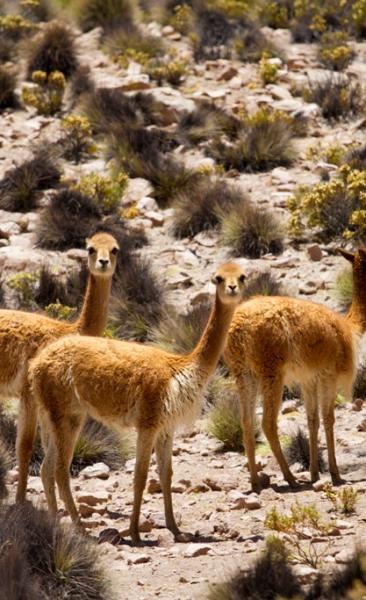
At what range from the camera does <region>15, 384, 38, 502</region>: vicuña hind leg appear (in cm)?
983

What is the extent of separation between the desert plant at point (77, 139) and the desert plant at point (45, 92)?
53.7 inches

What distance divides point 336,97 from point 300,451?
A: 33.9 ft

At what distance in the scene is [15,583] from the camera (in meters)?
7.22

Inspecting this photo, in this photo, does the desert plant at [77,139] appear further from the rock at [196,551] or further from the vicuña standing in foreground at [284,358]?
the rock at [196,551]

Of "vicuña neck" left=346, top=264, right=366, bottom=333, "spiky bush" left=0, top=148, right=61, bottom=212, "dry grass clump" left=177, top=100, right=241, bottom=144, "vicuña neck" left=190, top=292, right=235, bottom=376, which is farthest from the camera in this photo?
"dry grass clump" left=177, top=100, right=241, bottom=144

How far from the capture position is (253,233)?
54.0 feet

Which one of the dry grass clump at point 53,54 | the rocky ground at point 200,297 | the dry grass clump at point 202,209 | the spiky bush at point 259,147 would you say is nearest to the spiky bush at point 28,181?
the rocky ground at point 200,297

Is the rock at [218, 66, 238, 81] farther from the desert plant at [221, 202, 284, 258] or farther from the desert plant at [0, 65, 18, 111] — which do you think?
the desert plant at [221, 202, 284, 258]

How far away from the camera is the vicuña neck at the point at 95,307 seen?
10445 mm

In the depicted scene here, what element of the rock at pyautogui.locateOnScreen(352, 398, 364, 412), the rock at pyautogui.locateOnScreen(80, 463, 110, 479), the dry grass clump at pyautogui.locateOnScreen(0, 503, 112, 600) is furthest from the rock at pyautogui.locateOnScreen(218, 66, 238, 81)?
the dry grass clump at pyautogui.locateOnScreen(0, 503, 112, 600)

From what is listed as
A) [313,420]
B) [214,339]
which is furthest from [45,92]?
[214,339]

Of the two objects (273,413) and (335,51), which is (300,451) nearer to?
(273,413)

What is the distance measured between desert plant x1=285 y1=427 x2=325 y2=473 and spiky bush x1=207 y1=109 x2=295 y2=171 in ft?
26.9

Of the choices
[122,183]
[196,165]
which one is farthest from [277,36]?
[122,183]
